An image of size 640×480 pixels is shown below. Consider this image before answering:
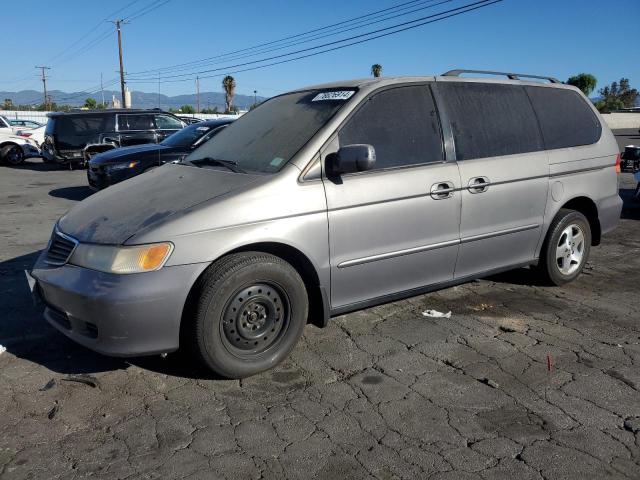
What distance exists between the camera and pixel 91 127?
16.1 m

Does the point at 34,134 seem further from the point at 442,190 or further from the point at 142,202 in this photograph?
the point at 442,190

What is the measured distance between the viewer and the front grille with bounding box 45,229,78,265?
341 centimetres

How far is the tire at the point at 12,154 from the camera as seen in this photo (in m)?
18.4

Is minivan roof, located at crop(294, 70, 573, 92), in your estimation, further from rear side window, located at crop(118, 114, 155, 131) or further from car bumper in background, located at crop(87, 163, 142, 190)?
rear side window, located at crop(118, 114, 155, 131)

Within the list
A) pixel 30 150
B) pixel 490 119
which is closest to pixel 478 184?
pixel 490 119

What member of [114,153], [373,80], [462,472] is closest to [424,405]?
[462,472]

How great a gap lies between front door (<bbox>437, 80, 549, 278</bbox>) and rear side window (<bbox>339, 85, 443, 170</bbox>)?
0.21m

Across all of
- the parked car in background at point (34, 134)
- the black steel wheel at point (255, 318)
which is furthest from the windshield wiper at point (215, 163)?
the parked car in background at point (34, 134)

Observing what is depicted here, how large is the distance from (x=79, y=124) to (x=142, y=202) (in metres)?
14.1

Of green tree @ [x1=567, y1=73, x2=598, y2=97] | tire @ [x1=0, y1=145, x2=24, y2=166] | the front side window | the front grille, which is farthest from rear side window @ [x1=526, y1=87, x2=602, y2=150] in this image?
green tree @ [x1=567, y1=73, x2=598, y2=97]

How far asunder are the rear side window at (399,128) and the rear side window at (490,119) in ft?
0.70

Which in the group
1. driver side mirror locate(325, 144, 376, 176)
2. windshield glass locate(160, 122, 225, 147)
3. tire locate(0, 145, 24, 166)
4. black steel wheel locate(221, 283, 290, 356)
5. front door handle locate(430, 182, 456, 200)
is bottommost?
black steel wheel locate(221, 283, 290, 356)

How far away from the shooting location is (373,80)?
163 inches

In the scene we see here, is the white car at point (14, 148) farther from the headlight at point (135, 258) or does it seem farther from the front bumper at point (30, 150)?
the headlight at point (135, 258)
